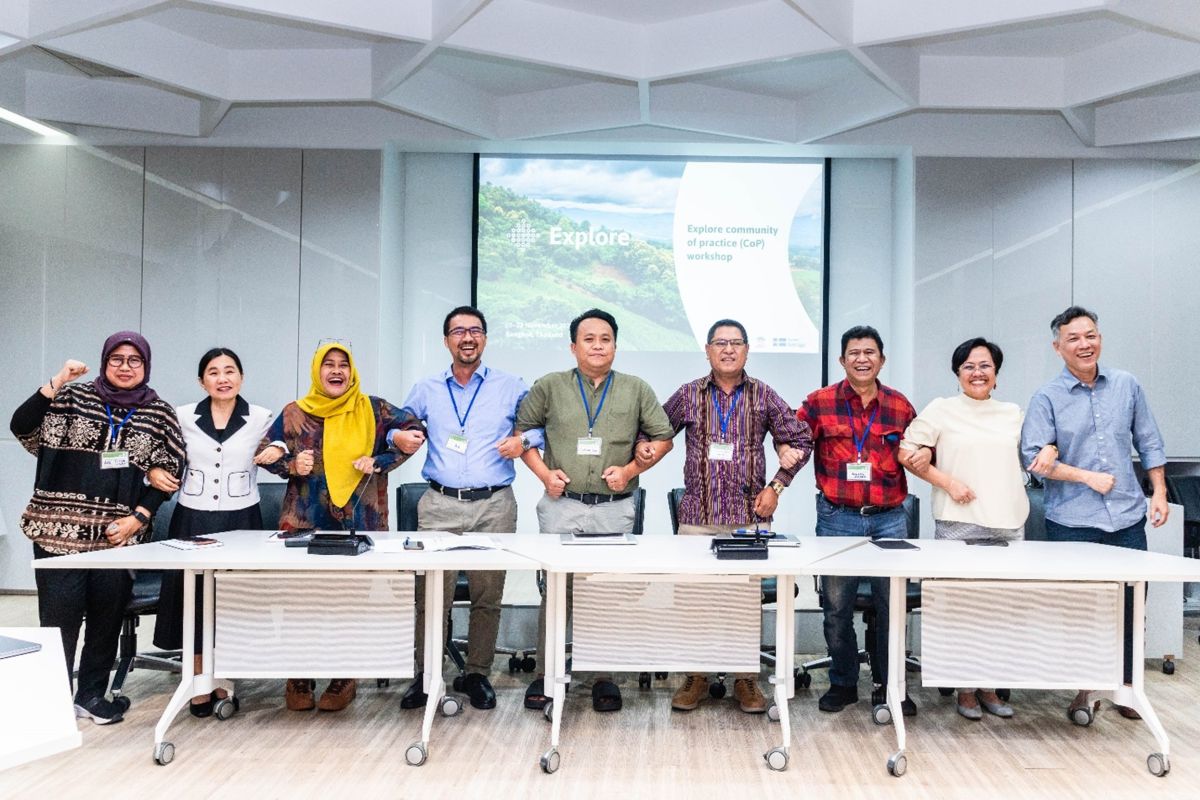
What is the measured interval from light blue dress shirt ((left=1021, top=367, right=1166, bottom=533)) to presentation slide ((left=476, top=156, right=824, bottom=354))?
2643mm

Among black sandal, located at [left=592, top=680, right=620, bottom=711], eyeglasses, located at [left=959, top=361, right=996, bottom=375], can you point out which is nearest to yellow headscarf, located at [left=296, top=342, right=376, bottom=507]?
black sandal, located at [left=592, top=680, right=620, bottom=711]

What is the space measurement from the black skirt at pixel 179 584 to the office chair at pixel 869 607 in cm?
263

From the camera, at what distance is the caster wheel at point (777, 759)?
311cm

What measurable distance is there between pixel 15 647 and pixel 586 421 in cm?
246

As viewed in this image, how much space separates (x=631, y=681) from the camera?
13.9 ft

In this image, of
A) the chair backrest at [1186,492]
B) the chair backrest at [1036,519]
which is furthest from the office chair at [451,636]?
the chair backrest at [1186,492]

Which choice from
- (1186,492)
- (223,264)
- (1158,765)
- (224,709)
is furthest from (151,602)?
(1186,492)

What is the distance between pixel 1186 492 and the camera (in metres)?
5.72

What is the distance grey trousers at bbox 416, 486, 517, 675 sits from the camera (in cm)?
392

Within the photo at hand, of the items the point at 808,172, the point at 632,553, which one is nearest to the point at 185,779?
the point at 632,553

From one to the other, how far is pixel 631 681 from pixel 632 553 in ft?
3.93

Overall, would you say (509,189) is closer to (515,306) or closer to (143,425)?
(515,306)

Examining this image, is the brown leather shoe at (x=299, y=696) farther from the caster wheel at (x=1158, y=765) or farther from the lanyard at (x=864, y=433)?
the caster wheel at (x=1158, y=765)

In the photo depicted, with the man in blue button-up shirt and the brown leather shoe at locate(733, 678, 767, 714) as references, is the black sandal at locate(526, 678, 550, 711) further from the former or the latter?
the man in blue button-up shirt
